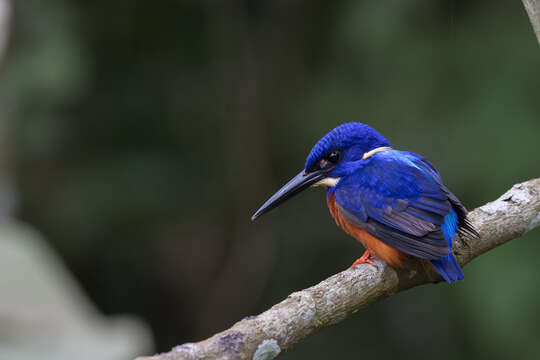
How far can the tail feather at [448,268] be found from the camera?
2.27 metres

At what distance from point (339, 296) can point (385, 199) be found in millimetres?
737

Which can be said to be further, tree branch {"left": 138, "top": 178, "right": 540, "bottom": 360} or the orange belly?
the orange belly

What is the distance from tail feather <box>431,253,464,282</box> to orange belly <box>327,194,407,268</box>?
129 millimetres

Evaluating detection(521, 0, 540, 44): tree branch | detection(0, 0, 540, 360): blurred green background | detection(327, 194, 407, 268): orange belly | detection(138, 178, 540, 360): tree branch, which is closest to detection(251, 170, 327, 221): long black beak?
detection(327, 194, 407, 268): orange belly

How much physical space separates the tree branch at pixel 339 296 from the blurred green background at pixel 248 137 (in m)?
1.41

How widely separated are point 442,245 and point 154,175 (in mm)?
3041

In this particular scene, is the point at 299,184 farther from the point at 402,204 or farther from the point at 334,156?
the point at 402,204

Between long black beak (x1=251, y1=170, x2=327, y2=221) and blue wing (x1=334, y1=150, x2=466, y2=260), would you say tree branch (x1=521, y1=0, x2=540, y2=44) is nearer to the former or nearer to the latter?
blue wing (x1=334, y1=150, x2=466, y2=260)

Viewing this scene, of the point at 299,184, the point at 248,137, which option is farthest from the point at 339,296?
the point at 248,137

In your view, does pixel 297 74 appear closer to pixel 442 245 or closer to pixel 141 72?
pixel 141 72

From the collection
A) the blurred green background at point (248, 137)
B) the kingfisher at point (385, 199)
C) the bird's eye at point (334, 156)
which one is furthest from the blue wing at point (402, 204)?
the blurred green background at point (248, 137)

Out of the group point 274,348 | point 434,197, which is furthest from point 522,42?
point 274,348

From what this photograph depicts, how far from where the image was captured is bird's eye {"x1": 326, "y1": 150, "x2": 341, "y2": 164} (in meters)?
2.88

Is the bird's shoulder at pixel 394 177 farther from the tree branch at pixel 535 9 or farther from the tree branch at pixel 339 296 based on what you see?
→ the tree branch at pixel 535 9
